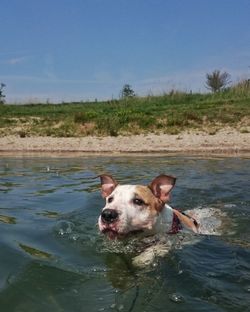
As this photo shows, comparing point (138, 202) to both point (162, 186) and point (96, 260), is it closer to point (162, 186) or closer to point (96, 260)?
point (162, 186)

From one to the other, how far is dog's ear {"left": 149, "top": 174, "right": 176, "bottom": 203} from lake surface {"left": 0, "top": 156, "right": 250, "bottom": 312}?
660 mm

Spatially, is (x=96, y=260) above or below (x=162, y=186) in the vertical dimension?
below

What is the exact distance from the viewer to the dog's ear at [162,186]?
20.0 ft

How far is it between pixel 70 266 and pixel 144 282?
2.91 ft

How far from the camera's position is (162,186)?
6145mm

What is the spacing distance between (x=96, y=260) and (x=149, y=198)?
0.93 meters

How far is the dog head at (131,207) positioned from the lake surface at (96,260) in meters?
0.34

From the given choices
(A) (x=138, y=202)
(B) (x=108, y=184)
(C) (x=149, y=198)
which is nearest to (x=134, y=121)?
(B) (x=108, y=184)

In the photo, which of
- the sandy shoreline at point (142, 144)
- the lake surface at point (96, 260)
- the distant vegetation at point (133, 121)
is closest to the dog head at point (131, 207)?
the lake surface at point (96, 260)

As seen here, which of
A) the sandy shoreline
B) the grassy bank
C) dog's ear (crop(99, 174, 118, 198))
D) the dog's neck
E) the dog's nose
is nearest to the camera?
the dog's nose

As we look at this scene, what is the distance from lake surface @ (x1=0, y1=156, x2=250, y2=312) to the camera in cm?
411

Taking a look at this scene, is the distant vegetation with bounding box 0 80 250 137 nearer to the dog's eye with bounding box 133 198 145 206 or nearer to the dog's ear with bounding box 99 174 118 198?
the dog's ear with bounding box 99 174 118 198

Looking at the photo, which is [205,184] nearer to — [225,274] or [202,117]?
[225,274]

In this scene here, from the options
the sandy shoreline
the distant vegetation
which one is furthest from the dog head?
the distant vegetation
